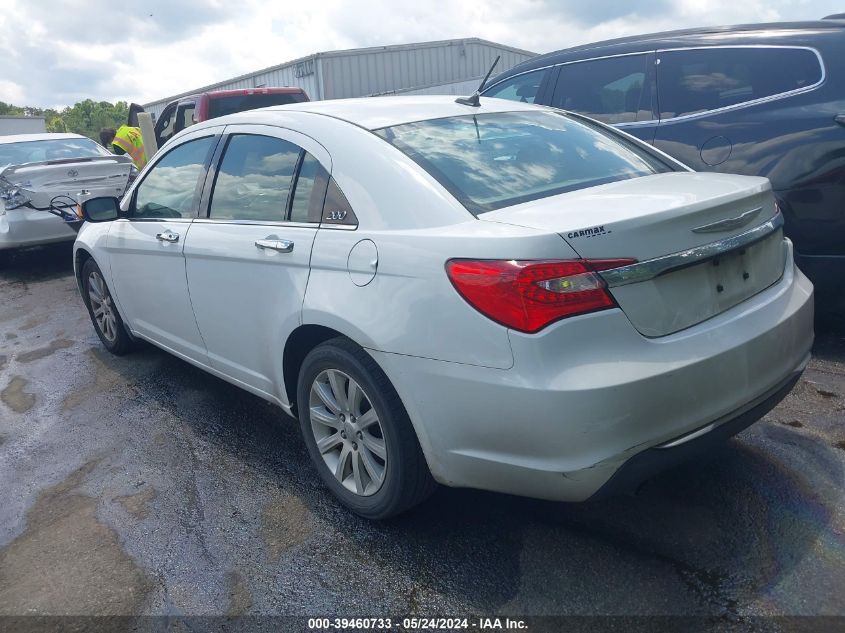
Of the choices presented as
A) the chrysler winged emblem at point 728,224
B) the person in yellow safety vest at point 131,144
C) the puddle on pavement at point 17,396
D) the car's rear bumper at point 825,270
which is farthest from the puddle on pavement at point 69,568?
the person in yellow safety vest at point 131,144

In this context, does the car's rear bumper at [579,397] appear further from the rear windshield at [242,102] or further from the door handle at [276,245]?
the rear windshield at [242,102]

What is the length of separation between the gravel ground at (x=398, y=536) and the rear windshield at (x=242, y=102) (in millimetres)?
7613

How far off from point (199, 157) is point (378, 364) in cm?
192

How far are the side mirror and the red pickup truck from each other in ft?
20.1

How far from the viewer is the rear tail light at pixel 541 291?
7.35 ft

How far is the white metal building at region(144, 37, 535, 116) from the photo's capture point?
20219mm

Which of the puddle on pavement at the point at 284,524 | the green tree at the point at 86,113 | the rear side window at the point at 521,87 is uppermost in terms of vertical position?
the rear side window at the point at 521,87

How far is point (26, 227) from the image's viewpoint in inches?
326

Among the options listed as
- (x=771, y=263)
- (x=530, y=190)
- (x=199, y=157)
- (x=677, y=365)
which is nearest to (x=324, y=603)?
(x=677, y=365)

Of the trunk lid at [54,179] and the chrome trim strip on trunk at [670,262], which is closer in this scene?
the chrome trim strip on trunk at [670,262]

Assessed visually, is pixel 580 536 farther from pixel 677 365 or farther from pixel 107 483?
pixel 107 483

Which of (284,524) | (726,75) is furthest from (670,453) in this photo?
(726,75)

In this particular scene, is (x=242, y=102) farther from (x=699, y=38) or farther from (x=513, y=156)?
(x=513, y=156)

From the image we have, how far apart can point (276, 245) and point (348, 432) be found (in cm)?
83
